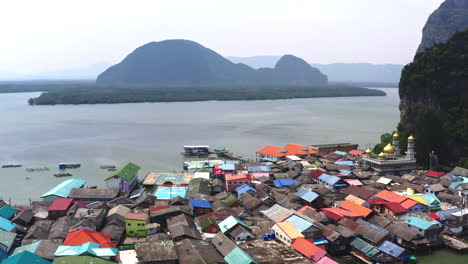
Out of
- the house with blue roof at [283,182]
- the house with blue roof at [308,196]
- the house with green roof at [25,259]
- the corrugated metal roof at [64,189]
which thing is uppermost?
the house with green roof at [25,259]

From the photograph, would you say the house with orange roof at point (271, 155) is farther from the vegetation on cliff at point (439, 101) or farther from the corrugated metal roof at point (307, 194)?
the corrugated metal roof at point (307, 194)

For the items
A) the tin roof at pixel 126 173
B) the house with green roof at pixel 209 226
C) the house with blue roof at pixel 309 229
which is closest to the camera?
the house with blue roof at pixel 309 229

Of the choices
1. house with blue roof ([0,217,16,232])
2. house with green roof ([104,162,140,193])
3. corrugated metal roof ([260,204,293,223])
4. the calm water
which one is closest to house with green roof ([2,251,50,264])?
house with blue roof ([0,217,16,232])

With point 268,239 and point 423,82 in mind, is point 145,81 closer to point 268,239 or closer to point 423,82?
point 423,82

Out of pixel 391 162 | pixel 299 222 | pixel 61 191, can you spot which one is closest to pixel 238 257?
pixel 299 222

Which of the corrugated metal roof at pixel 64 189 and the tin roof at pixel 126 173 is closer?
the corrugated metal roof at pixel 64 189

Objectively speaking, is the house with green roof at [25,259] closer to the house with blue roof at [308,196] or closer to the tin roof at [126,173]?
the tin roof at [126,173]

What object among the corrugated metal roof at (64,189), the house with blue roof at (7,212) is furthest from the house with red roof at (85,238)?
the corrugated metal roof at (64,189)

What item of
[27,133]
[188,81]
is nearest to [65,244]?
[27,133]

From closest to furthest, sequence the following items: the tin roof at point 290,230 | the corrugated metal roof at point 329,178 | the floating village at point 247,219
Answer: the floating village at point 247,219 → the tin roof at point 290,230 → the corrugated metal roof at point 329,178

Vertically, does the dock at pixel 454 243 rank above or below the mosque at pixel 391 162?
below
